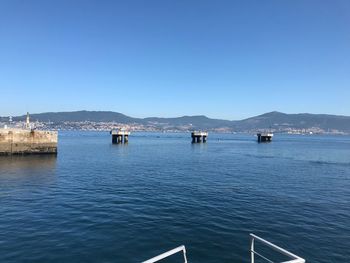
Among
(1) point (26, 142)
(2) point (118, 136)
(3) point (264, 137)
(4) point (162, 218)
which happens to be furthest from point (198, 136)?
(4) point (162, 218)

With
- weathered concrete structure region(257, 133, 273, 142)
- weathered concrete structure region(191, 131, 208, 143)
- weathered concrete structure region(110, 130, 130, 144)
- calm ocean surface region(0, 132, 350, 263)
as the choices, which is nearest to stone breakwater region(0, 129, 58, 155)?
calm ocean surface region(0, 132, 350, 263)

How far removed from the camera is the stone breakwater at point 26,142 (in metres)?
52.0

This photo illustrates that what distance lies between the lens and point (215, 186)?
1240 inches

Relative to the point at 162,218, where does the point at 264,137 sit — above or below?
above

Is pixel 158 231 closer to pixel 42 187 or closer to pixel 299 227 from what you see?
pixel 299 227

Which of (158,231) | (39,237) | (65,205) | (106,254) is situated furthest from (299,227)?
(65,205)

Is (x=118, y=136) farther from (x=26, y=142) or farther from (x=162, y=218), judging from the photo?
(x=162, y=218)

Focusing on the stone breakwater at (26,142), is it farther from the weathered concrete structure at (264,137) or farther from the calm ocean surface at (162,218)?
the weathered concrete structure at (264,137)

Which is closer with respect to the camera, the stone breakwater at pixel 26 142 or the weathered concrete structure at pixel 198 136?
the stone breakwater at pixel 26 142

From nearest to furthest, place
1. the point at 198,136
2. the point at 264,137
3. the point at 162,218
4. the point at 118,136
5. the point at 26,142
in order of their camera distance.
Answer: the point at 162,218, the point at 26,142, the point at 118,136, the point at 198,136, the point at 264,137

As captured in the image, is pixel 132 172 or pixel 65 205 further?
pixel 132 172

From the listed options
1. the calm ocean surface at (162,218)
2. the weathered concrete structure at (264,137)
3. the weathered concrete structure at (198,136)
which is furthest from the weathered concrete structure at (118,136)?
the calm ocean surface at (162,218)

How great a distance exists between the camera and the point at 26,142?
2144 inches

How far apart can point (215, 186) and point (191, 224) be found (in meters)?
13.6
